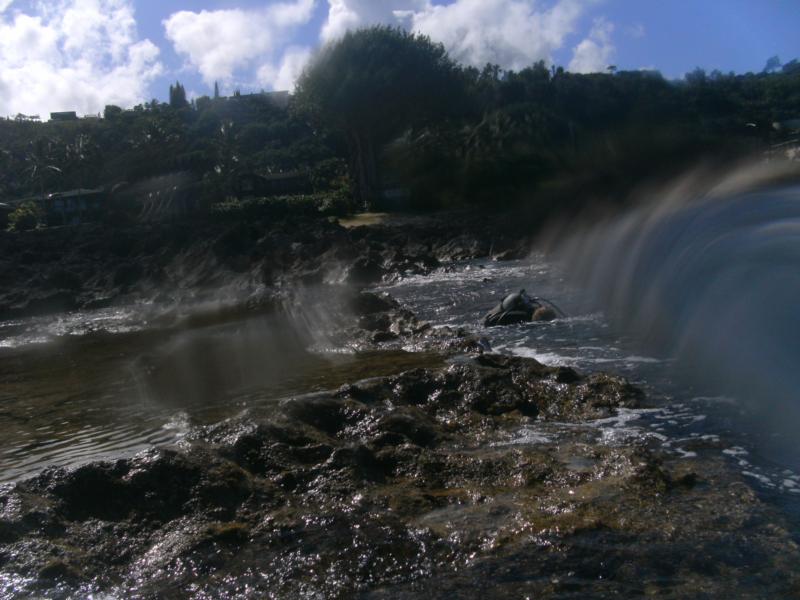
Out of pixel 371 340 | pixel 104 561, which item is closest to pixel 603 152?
pixel 371 340

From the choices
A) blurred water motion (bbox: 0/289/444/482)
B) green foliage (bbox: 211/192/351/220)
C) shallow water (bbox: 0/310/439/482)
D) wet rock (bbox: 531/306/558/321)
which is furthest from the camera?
green foliage (bbox: 211/192/351/220)

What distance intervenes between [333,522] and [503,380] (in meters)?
A: 4.34

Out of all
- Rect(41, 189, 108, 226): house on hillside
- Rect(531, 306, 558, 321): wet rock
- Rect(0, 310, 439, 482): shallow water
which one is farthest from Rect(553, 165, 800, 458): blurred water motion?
Rect(41, 189, 108, 226): house on hillside

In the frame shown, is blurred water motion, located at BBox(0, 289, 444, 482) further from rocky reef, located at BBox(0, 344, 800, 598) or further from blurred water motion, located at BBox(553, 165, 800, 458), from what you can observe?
blurred water motion, located at BBox(553, 165, 800, 458)

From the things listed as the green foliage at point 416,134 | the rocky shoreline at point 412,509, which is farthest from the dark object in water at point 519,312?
the green foliage at point 416,134

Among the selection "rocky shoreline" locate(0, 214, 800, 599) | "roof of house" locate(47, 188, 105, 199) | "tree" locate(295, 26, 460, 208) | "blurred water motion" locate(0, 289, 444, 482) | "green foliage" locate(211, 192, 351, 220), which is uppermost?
"tree" locate(295, 26, 460, 208)

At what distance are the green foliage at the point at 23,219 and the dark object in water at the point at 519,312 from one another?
2138 inches

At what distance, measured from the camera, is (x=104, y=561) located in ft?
19.7

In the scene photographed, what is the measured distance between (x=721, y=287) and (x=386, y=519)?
9625mm

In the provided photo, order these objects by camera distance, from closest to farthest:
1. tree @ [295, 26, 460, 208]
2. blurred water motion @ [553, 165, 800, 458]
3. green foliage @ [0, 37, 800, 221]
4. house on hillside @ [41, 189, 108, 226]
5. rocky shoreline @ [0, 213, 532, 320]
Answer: blurred water motion @ [553, 165, 800, 458]
green foliage @ [0, 37, 800, 221]
rocky shoreline @ [0, 213, 532, 320]
tree @ [295, 26, 460, 208]
house on hillside @ [41, 189, 108, 226]

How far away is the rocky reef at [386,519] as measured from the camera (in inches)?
211

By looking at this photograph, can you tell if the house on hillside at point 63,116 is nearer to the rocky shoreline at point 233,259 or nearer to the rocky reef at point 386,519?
the rocky shoreline at point 233,259

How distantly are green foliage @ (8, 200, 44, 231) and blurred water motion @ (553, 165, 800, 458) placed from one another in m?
51.3

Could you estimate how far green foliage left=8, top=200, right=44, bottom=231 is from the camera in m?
63.1
